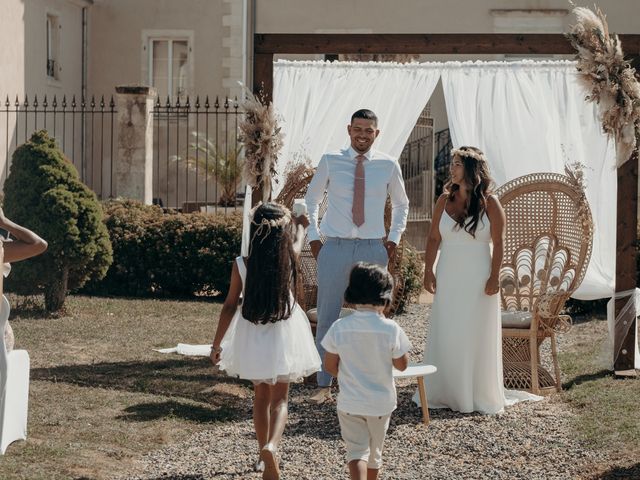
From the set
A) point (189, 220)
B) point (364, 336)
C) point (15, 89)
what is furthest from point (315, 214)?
point (15, 89)

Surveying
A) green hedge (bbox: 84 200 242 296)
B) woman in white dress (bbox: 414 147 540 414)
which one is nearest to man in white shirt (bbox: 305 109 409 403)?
woman in white dress (bbox: 414 147 540 414)

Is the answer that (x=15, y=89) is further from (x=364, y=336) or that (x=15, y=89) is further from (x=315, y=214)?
(x=364, y=336)

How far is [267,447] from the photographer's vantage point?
17.7ft

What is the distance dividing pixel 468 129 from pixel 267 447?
18.5 ft

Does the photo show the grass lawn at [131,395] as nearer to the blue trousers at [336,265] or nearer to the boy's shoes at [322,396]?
the boy's shoes at [322,396]

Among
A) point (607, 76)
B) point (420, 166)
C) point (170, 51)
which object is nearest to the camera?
point (607, 76)

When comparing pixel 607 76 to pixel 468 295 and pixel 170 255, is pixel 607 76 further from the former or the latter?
pixel 170 255

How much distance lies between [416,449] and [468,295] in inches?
53.9

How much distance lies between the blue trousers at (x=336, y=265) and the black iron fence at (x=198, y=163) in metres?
12.5

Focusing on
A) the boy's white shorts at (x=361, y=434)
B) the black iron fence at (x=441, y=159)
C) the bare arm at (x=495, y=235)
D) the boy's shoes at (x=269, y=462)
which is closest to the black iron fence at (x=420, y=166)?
the black iron fence at (x=441, y=159)

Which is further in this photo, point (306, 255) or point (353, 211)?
point (306, 255)

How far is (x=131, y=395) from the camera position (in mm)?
7668

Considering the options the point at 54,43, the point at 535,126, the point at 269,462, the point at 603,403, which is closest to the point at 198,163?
the point at 54,43

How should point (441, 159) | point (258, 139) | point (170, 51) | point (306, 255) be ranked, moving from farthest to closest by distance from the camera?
point (170, 51) < point (441, 159) < point (306, 255) < point (258, 139)
